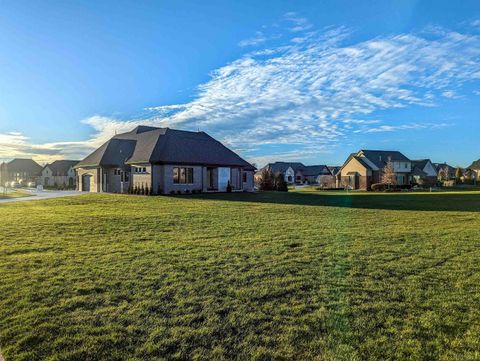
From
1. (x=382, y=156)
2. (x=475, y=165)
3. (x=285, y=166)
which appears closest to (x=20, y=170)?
(x=285, y=166)

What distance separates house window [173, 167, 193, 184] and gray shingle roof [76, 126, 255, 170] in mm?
748

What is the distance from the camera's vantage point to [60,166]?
2913 inches

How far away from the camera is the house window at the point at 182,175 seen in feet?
100

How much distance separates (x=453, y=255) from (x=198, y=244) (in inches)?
251

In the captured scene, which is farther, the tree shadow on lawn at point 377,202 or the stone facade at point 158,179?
the stone facade at point 158,179

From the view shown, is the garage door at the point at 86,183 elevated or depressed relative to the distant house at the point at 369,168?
depressed

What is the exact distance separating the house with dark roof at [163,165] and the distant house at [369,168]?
26464 millimetres

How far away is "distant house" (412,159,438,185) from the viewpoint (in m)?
63.0

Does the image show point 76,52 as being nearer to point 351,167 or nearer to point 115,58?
point 115,58

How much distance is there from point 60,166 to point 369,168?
6462 cm

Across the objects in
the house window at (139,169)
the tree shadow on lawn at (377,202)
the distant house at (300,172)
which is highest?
the distant house at (300,172)

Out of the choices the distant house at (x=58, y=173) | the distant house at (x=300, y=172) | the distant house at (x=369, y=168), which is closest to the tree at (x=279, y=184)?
the distant house at (x=369, y=168)

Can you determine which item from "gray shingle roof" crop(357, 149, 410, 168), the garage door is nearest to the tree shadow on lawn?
the garage door

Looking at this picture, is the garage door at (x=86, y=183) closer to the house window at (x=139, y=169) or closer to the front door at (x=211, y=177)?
the house window at (x=139, y=169)
